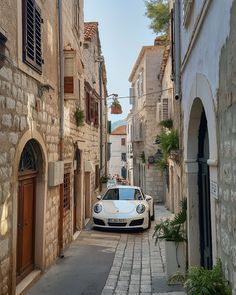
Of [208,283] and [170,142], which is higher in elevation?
[170,142]

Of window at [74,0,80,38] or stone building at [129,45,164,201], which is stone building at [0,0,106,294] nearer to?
window at [74,0,80,38]

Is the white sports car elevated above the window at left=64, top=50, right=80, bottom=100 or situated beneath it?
situated beneath

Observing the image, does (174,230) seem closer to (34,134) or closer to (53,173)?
(53,173)

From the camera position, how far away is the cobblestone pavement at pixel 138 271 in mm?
5836

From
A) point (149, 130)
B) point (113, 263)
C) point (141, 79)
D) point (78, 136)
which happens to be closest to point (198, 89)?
point (113, 263)

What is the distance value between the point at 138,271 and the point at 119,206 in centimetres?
471

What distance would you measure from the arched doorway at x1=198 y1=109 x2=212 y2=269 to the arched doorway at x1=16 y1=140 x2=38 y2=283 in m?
2.91

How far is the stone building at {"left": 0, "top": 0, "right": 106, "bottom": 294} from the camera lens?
4.78 metres

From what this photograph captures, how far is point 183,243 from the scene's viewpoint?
247 inches

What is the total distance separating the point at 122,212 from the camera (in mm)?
11344

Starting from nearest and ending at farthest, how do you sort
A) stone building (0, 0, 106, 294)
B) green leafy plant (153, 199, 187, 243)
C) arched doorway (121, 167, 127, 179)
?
stone building (0, 0, 106, 294) < green leafy plant (153, 199, 187, 243) < arched doorway (121, 167, 127, 179)

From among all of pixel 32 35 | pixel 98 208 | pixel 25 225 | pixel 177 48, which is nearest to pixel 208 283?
pixel 25 225

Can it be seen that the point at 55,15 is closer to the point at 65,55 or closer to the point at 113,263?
the point at 65,55

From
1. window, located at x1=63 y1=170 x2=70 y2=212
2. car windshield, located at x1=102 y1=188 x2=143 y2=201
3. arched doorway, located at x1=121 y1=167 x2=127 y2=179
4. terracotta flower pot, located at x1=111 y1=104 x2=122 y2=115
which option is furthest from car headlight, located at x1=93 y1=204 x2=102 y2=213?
arched doorway, located at x1=121 y1=167 x2=127 y2=179
